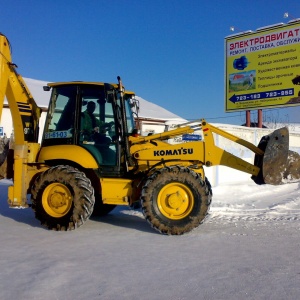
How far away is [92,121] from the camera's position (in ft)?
24.3

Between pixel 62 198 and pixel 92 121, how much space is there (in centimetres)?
147

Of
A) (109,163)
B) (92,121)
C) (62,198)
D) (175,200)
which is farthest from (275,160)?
(62,198)

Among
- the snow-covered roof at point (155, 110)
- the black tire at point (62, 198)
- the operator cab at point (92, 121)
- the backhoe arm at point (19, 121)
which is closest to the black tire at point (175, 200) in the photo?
the operator cab at point (92, 121)

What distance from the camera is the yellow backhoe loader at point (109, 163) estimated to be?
691cm

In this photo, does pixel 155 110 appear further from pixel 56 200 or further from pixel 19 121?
pixel 56 200

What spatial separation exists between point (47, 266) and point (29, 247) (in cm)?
111

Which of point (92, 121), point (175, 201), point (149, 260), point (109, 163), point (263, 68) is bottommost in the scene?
point (149, 260)

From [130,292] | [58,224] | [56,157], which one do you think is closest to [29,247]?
[58,224]

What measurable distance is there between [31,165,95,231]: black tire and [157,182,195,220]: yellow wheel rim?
1207mm

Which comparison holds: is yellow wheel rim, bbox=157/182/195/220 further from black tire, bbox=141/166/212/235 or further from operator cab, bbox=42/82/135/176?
operator cab, bbox=42/82/135/176

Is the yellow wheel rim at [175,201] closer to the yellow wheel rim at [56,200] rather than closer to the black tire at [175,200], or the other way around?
the black tire at [175,200]

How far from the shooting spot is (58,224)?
7.13 metres

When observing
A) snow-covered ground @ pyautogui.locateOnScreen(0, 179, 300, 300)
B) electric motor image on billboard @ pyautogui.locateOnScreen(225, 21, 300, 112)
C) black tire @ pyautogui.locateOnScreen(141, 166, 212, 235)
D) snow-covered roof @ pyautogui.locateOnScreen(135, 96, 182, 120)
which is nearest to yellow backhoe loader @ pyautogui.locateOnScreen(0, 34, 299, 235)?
black tire @ pyautogui.locateOnScreen(141, 166, 212, 235)

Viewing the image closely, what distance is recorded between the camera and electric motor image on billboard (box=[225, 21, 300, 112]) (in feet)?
63.9
